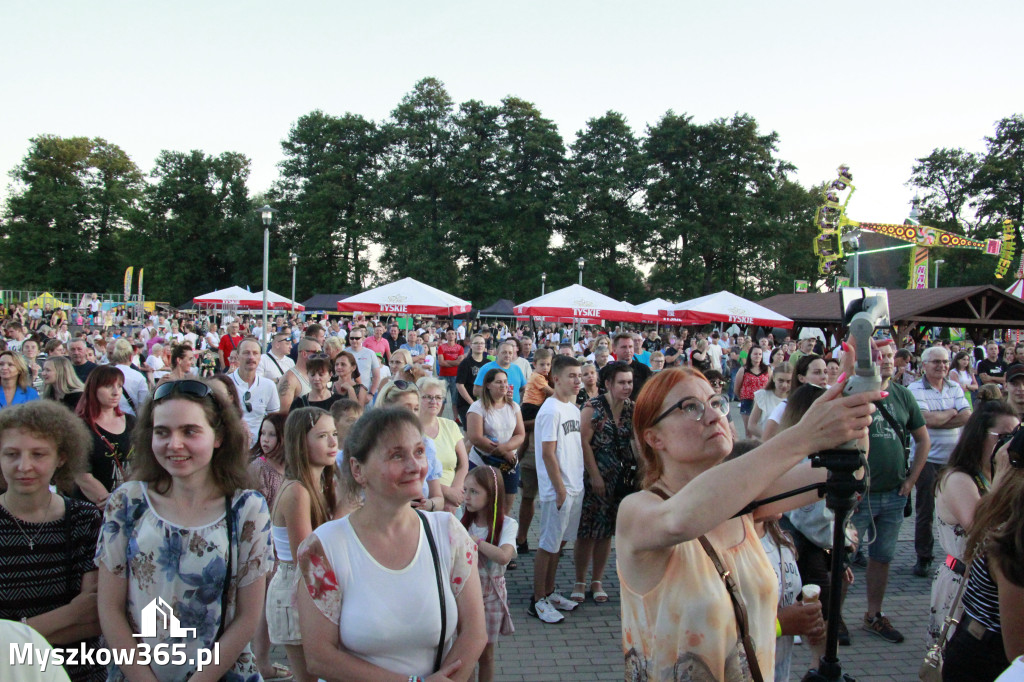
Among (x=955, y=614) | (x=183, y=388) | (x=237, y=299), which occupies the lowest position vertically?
(x=955, y=614)

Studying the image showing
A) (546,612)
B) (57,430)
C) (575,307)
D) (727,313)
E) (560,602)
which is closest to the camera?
(57,430)

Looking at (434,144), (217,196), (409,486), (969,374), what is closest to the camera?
(409,486)

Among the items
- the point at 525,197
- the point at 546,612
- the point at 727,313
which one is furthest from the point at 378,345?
the point at 525,197

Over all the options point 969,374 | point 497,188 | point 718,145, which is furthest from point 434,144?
point 969,374

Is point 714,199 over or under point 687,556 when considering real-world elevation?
over

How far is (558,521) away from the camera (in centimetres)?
498

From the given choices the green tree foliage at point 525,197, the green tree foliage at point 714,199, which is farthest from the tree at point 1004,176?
the green tree foliage at point 525,197

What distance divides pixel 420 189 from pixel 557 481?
152ft

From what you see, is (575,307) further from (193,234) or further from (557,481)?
(193,234)

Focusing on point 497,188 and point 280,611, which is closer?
point 280,611

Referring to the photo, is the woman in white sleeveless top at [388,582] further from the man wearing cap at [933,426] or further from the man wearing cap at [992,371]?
the man wearing cap at [992,371]

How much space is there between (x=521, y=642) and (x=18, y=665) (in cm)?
358

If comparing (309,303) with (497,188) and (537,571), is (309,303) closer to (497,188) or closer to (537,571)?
(497,188)

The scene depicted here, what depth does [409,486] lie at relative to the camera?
2.16 metres
